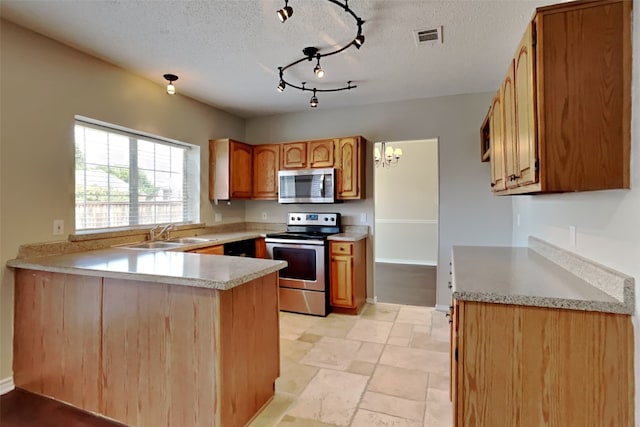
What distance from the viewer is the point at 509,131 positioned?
192 centimetres

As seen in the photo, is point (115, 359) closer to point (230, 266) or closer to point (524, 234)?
point (230, 266)

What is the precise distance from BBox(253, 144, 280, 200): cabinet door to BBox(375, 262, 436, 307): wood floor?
6.83 feet

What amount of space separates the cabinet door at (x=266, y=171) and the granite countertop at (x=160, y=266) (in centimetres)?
203

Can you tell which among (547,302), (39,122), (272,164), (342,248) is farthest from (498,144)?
(39,122)

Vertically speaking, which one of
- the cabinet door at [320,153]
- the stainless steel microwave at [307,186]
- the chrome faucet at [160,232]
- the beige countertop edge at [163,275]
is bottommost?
the beige countertop edge at [163,275]

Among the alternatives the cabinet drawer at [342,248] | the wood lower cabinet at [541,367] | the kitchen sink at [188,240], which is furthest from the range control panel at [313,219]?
the wood lower cabinet at [541,367]

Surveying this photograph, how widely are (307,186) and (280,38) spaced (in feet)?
6.30

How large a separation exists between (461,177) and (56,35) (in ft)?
12.9

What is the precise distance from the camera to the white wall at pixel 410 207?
22.4 feet

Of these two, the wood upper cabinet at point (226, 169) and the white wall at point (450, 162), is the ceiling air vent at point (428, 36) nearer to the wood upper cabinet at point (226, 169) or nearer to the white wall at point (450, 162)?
the white wall at point (450, 162)

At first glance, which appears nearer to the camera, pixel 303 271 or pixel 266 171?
pixel 303 271

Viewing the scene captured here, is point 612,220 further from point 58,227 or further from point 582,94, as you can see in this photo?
point 58,227

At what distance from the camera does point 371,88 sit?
357 centimetres

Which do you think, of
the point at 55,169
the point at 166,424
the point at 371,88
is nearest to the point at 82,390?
the point at 166,424
